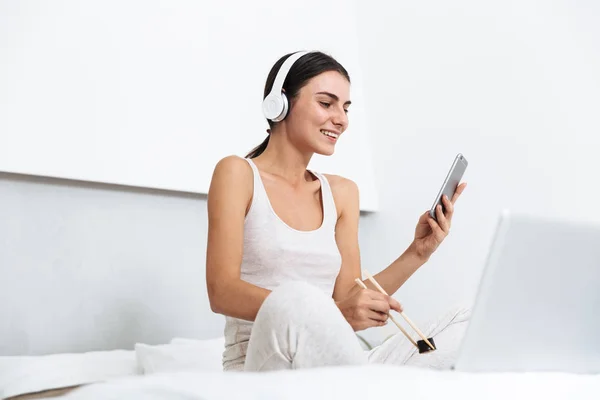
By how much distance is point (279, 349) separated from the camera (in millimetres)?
1115

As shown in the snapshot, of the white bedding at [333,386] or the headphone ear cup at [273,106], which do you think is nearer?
the white bedding at [333,386]

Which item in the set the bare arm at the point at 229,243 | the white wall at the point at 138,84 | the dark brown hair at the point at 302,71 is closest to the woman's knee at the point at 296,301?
the bare arm at the point at 229,243

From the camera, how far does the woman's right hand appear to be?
4.14ft

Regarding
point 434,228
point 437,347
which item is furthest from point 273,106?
point 437,347

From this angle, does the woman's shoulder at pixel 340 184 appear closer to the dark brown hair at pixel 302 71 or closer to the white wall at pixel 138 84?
the dark brown hair at pixel 302 71

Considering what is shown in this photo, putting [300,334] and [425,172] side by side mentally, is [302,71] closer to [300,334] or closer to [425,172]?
[300,334]

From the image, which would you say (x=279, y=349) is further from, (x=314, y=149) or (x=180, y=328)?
(x=180, y=328)

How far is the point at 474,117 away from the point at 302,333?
Answer: 1.98 m

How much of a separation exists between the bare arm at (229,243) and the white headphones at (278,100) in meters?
0.17

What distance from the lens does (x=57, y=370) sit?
1967mm

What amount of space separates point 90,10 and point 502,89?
1500 mm

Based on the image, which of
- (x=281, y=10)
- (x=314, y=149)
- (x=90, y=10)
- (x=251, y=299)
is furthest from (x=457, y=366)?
(x=281, y=10)

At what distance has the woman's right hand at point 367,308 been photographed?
126 cm

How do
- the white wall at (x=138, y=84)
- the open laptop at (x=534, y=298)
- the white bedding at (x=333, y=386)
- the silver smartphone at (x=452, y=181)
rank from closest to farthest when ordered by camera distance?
the white bedding at (x=333, y=386) < the open laptop at (x=534, y=298) < the silver smartphone at (x=452, y=181) < the white wall at (x=138, y=84)
